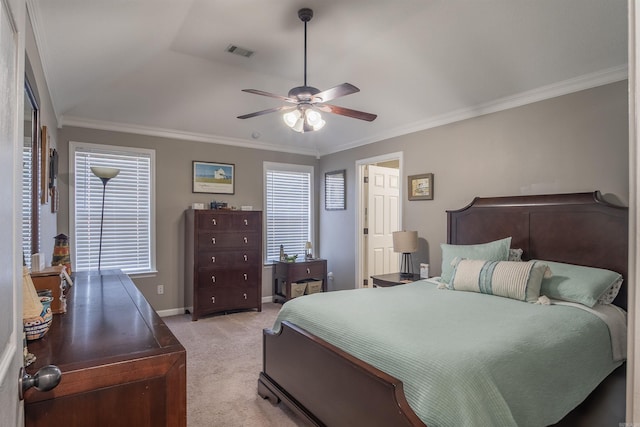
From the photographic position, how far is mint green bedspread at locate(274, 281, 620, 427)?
1524 mm

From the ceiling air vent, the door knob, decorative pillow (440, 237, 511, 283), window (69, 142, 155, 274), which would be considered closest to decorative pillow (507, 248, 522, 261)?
decorative pillow (440, 237, 511, 283)

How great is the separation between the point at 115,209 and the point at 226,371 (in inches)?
103

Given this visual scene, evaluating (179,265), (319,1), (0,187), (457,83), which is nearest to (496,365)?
(0,187)

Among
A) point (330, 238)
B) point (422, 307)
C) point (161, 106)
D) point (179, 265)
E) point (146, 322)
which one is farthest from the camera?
point (330, 238)

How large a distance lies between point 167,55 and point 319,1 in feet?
5.41

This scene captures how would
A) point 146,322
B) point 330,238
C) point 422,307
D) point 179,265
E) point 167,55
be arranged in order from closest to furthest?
point 146,322 < point 422,307 < point 167,55 < point 179,265 < point 330,238

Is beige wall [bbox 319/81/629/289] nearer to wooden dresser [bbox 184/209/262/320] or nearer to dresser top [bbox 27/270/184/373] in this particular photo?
wooden dresser [bbox 184/209/262/320]

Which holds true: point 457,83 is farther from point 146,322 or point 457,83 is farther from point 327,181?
point 146,322

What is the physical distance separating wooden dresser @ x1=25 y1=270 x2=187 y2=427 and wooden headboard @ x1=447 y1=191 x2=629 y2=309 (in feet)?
10.2

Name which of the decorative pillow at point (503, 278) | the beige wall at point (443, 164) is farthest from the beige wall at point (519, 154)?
the decorative pillow at point (503, 278)

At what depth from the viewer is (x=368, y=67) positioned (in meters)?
3.60

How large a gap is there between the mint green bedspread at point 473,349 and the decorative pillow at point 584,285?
0.63 feet

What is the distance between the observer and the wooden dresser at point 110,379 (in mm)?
1102

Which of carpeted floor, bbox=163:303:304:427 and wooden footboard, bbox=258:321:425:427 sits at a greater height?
wooden footboard, bbox=258:321:425:427
